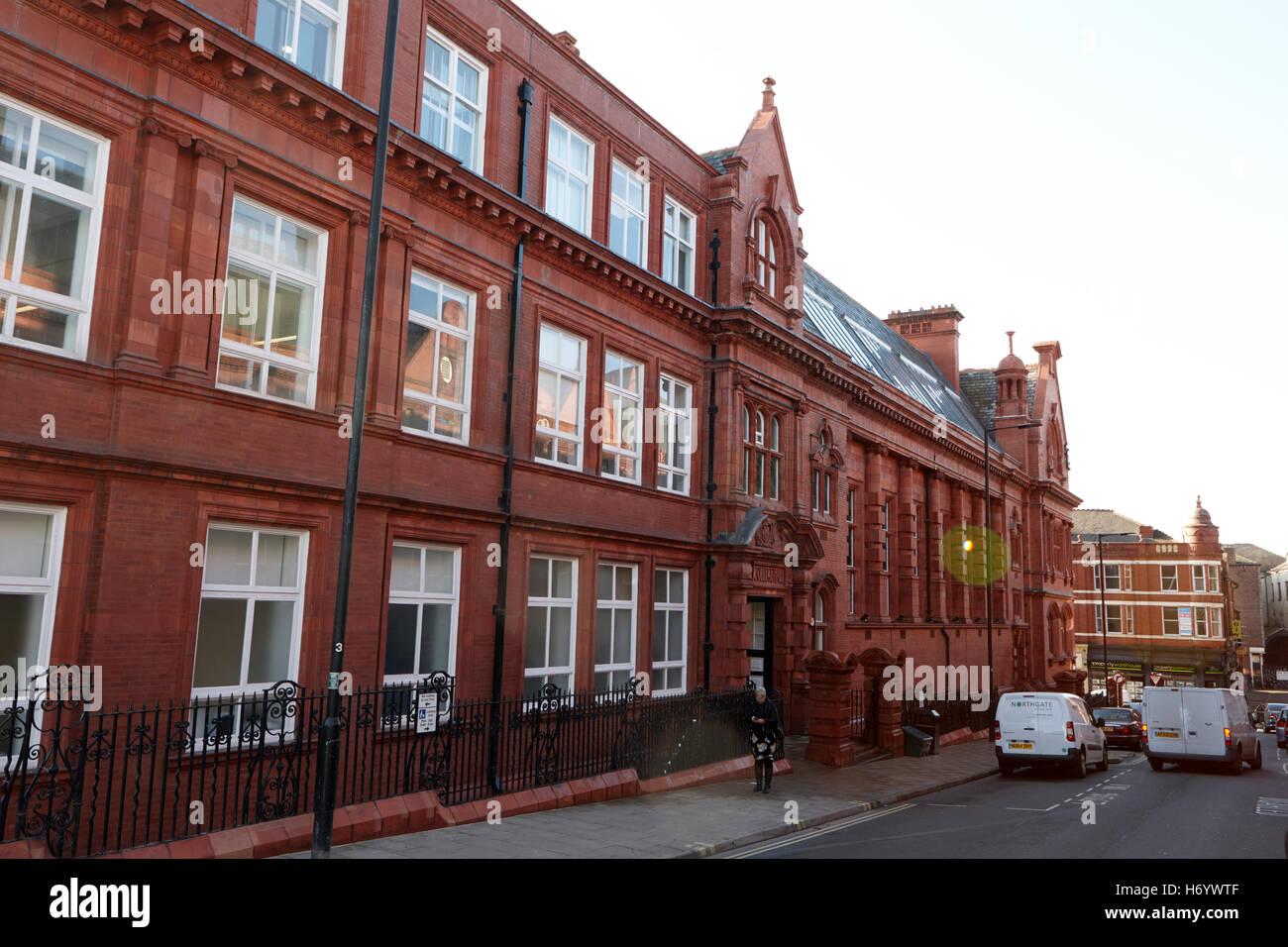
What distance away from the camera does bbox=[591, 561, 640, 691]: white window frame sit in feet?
55.6

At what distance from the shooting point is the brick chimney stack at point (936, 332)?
1843 inches

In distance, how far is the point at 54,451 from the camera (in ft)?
29.7

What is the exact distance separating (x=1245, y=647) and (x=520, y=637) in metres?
86.7

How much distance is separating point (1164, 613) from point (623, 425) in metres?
62.1

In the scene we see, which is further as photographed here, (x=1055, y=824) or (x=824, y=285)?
(x=824, y=285)

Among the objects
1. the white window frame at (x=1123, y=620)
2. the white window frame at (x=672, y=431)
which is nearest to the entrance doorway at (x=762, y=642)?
the white window frame at (x=672, y=431)

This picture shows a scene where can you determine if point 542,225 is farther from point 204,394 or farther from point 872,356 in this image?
point 872,356

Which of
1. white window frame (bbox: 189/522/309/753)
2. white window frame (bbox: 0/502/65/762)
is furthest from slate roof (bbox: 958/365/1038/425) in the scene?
white window frame (bbox: 0/502/65/762)

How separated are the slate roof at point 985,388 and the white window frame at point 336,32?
39.2 m

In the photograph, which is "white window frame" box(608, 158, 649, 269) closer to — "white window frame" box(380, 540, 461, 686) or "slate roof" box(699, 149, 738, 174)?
"slate roof" box(699, 149, 738, 174)

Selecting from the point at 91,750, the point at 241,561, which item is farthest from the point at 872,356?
the point at 91,750

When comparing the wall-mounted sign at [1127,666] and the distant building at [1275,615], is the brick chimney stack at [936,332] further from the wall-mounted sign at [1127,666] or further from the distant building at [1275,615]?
the distant building at [1275,615]

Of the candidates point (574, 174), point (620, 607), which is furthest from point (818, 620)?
point (574, 174)

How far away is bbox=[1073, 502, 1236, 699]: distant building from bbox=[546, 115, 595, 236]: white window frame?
190ft
